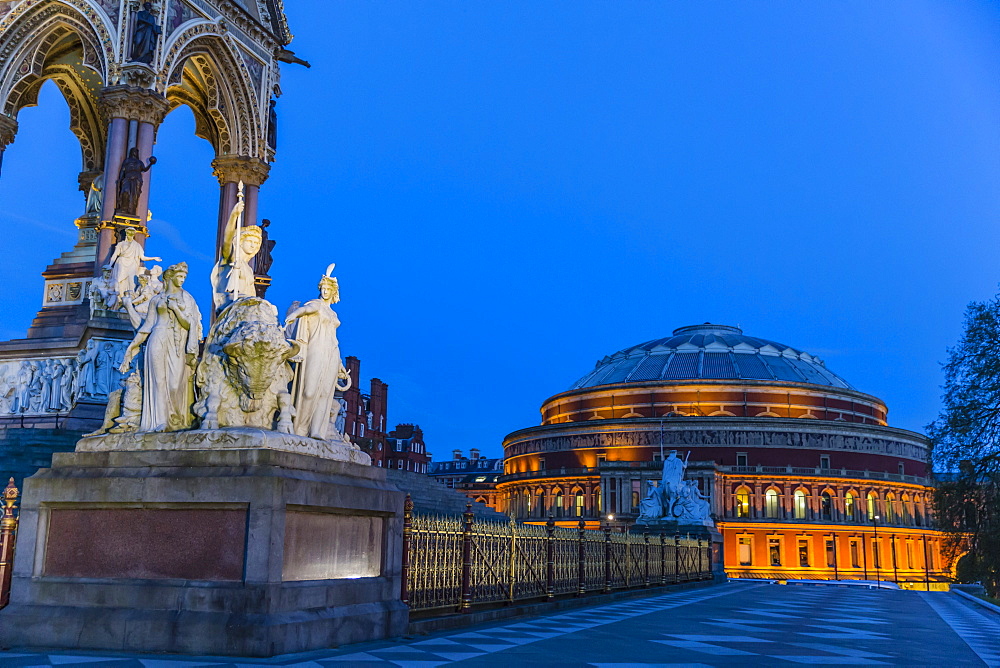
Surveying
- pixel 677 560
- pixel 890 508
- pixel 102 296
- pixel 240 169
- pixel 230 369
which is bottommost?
pixel 677 560

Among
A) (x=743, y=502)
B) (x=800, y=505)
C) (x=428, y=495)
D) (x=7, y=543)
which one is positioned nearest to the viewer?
(x=7, y=543)

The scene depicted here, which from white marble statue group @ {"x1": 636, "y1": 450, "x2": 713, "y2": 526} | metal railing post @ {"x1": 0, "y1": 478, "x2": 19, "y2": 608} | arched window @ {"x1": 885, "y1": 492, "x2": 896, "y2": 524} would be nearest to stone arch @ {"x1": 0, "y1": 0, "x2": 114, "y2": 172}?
metal railing post @ {"x1": 0, "y1": 478, "x2": 19, "y2": 608}

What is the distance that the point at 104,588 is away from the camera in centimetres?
878

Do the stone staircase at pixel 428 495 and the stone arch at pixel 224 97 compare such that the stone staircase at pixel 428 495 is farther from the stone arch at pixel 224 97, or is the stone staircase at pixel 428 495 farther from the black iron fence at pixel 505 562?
the stone arch at pixel 224 97

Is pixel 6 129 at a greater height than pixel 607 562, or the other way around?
pixel 6 129

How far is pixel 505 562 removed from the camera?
1426cm

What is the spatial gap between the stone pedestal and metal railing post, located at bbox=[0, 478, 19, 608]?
0.20 metres

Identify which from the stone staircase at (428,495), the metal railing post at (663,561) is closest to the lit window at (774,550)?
the stone staircase at (428,495)

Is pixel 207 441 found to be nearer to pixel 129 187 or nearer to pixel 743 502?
pixel 129 187

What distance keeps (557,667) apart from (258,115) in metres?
20.3

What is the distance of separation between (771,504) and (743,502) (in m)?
2.37

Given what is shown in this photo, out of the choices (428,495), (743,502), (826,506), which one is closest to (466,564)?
(428,495)

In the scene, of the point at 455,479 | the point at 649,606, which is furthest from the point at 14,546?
the point at 455,479

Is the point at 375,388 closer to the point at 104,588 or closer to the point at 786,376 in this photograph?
the point at 786,376
